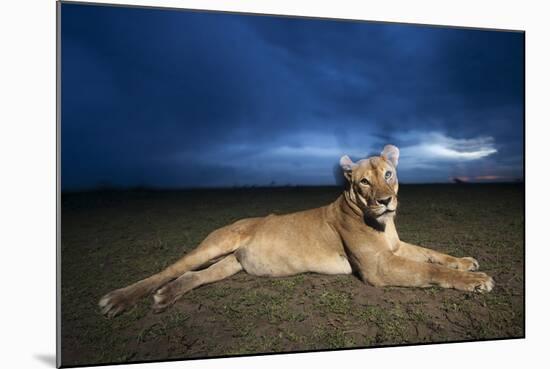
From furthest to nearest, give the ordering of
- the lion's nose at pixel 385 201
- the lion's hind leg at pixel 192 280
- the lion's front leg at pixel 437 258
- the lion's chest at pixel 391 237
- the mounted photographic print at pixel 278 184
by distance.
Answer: the lion's front leg at pixel 437 258
the lion's chest at pixel 391 237
the lion's nose at pixel 385 201
the lion's hind leg at pixel 192 280
the mounted photographic print at pixel 278 184

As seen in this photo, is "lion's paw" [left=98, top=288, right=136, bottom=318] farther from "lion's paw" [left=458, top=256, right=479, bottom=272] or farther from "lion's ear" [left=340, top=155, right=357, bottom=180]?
"lion's paw" [left=458, top=256, right=479, bottom=272]

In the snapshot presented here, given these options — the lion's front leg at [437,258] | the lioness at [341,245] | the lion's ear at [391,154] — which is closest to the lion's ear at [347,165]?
the lioness at [341,245]

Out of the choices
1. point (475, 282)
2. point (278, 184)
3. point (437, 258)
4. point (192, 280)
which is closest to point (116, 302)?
point (192, 280)

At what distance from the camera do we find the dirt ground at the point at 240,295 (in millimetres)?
3361

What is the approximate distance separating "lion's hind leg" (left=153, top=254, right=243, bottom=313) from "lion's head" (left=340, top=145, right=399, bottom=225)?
1093 mm

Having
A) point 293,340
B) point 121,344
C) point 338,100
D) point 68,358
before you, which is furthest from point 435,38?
point 68,358

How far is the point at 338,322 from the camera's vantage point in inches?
143

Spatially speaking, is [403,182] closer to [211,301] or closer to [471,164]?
[471,164]

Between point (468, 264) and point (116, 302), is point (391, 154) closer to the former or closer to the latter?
point (468, 264)

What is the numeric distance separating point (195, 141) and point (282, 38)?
109 centimetres

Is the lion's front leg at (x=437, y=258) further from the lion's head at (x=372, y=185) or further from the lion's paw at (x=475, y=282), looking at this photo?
the lion's head at (x=372, y=185)

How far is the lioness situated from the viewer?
145 inches

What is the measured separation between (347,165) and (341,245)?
0.66 meters

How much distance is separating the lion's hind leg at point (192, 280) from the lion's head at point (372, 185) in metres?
1.09
